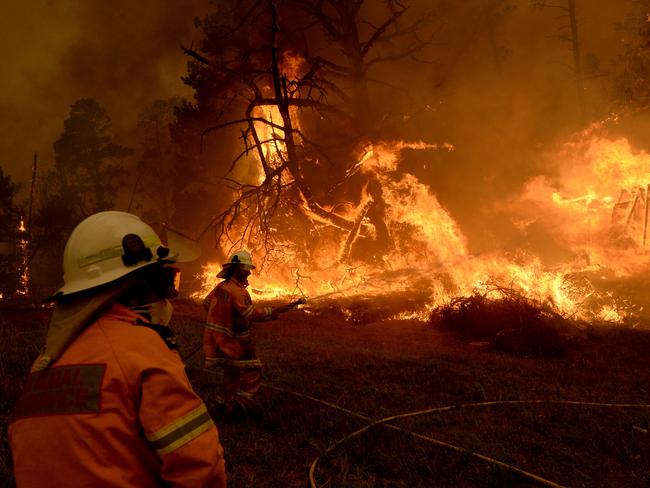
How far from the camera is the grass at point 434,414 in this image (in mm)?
3957

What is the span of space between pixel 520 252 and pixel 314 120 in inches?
472

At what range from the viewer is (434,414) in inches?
210

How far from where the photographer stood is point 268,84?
2116 cm

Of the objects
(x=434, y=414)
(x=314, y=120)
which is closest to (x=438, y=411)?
(x=434, y=414)

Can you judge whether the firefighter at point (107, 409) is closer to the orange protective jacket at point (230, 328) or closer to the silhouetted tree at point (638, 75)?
the orange protective jacket at point (230, 328)

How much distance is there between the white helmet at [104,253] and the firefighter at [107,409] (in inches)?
0.7

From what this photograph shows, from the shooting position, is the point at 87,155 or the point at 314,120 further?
the point at 87,155

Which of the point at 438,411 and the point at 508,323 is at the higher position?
the point at 508,323

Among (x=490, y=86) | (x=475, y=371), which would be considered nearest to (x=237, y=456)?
(x=475, y=371)

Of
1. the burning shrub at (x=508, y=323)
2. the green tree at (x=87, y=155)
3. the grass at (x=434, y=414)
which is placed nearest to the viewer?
the grass at (x=434, y=414)

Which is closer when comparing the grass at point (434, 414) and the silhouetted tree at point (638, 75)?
the grass at point (434, 414)

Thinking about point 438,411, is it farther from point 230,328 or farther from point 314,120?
point 314,120

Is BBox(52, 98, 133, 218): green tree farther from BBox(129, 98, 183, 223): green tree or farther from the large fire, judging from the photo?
the large fire

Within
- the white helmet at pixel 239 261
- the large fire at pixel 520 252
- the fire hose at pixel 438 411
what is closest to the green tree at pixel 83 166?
the large fire at pixel 520 252
